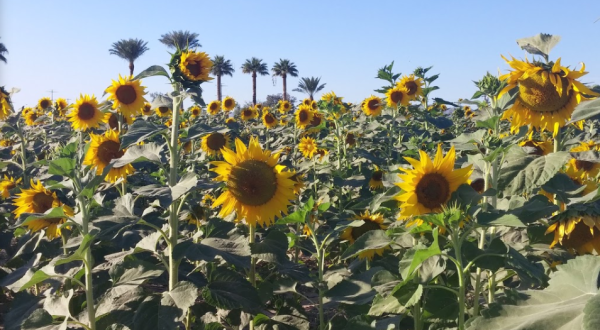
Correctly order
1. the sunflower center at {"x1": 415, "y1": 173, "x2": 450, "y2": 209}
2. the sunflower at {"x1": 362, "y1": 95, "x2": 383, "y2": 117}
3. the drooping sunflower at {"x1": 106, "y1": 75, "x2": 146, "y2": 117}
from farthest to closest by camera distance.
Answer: the sunflower at {"x1": 362, "y1": 95, "x2": 383, "y2": 117}, the drooping sunflower at {"x1": 106, "y1": 75, "x2": 146, "y2": 117}, the sunflower center at {"x1": 415, "y1": 173, "x2": 450, "y2": 209}

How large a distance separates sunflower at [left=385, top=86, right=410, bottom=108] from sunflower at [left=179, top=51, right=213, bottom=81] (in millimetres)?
4222

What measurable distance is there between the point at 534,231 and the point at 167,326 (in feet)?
5.44

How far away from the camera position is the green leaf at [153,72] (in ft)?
8.29

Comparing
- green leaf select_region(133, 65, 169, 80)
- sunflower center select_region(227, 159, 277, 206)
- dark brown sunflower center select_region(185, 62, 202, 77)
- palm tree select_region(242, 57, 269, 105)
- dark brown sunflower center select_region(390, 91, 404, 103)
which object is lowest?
sunflower center select_region(227, 159, 277, 206)

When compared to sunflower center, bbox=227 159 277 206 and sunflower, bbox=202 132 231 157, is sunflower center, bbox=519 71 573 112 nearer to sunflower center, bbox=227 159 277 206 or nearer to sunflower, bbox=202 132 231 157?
sunflower center, bbox=227 159 277 206

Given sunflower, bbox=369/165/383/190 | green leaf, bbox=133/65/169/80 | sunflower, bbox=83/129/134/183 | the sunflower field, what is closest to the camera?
the sunflower field

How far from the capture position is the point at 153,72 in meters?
2.58

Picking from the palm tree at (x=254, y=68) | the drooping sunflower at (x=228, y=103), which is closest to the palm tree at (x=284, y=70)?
the palm tree at (x=254, y=68)

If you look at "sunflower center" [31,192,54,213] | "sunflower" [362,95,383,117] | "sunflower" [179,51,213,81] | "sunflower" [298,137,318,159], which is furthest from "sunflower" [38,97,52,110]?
"sunflower" [179,51,213,81]

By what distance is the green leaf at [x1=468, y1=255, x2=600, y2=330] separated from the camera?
3.00 ft

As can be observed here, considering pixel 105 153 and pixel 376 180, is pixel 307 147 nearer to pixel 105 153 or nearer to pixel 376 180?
pixel 376 180

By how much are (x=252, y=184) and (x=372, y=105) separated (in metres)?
5.74

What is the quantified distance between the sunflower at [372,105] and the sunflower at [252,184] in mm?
5444

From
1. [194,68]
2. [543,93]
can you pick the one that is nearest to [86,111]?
[194,68]
